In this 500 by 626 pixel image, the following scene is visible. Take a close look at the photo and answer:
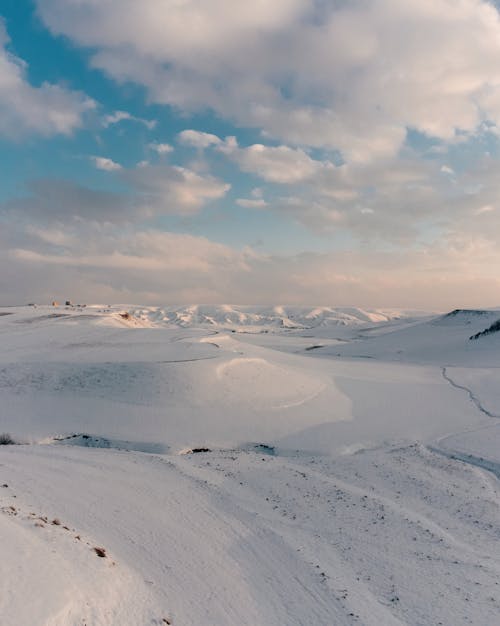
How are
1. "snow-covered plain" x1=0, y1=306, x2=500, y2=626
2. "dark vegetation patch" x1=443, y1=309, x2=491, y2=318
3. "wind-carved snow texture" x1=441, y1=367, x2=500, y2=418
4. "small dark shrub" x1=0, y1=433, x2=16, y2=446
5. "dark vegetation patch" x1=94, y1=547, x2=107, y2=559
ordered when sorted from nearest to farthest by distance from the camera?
"snow-covered plain" x1=0, y1=306, x2=500, y2=626
"dark vegetation patch" x1=94, y1=547, x2=107, y2=559
"small dark shrub" x1=0, y1=433, x2=16, y2=446
"wind-carved snow texture" x1=441, y1=367, x2=500, y2=418
"dark vegetation patch" x1=443, y1=309, x2=491, y2=318

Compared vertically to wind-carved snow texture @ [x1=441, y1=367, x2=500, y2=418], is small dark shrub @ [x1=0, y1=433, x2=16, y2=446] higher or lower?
lower

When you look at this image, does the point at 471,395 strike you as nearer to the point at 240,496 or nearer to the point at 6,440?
the point at 240,496

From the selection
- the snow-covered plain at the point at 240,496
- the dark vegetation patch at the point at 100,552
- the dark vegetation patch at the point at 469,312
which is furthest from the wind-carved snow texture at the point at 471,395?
the dark vegetation patch at the point at 469,312

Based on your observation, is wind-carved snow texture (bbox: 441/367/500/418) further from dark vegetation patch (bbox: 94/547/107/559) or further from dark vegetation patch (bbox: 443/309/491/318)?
dark vegetation patch (bbox: 443/309/491/318)

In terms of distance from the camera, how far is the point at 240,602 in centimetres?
772

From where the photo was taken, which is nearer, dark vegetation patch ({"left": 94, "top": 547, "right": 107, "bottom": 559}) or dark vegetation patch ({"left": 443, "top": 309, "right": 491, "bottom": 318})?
dark vegetation patch ({"left": 94, "top": 547, "right": 107, "bottom": 559})

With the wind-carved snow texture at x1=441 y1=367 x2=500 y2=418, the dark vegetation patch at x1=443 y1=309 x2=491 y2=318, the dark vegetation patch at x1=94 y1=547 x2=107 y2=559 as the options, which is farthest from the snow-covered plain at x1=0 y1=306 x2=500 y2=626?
the dark vegetation patch at x1=443 y1=309 x2=491 y2=318

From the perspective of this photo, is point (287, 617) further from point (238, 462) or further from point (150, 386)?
point (150, 386)

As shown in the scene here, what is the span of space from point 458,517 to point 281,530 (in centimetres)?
462

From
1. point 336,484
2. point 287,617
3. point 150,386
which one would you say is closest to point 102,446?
point 150,386

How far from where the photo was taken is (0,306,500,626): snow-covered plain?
7.45 metres

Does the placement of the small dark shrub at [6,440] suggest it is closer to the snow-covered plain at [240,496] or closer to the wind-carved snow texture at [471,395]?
the snow-covered plain at [240,496]

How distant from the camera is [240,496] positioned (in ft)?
41.0

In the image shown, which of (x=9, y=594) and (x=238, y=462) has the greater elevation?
(x=9, y=594)
